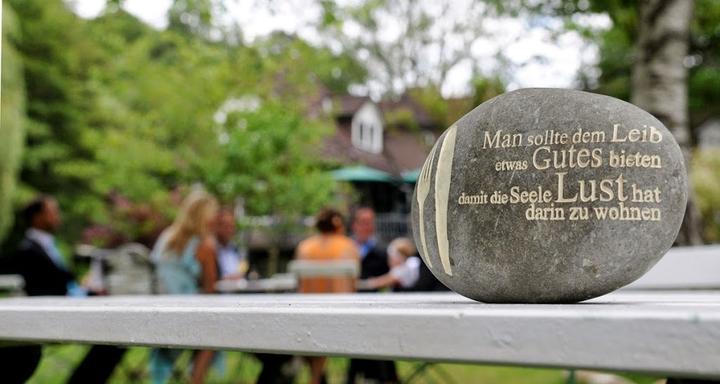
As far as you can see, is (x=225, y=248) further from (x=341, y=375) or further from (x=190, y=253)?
(x=190, y=253)

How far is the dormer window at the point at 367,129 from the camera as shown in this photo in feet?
117

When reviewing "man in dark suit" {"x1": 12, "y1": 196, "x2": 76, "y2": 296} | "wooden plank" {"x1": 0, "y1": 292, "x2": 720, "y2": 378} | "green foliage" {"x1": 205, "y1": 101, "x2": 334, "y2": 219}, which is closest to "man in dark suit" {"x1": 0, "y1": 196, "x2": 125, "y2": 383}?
"man in dark suit" {"x1": 12, "y1": 196, "x2": 76, "y2": 296}

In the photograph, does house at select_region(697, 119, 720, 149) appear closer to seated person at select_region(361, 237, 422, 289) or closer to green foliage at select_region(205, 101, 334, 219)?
green foliage at select_region(205, 101, 334, 219)

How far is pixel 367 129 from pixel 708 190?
15.1 metres

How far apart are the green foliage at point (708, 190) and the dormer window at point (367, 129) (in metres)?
13.5

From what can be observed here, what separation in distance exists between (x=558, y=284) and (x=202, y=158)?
17419mm

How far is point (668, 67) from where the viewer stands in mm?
6715

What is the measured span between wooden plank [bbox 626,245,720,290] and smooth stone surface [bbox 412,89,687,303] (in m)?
2.84

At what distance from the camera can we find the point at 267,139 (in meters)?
16.7

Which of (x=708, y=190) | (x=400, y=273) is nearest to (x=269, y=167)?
(x=400, y=273)

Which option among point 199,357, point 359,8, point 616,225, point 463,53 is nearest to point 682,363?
point 616,225

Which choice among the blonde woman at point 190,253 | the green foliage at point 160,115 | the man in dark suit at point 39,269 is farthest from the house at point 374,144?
the man in dark suit at point 39,269

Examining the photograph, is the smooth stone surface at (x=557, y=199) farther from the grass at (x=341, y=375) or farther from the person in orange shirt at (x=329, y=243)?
the person in orange shirt at (x=329, y=243)

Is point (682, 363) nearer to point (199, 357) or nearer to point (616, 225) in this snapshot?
point (616, 225)
